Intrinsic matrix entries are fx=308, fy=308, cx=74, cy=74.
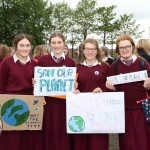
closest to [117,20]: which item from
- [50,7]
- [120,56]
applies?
[50,7]

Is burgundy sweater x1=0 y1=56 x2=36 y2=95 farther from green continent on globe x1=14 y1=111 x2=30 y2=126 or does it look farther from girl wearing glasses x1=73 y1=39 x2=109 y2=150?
girl wearing glasses x1=73 y1=39 x2=109 y2=150

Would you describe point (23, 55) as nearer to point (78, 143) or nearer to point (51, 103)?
point (51, 103)

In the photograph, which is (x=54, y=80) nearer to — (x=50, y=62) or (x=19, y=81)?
(x=50, y=62)

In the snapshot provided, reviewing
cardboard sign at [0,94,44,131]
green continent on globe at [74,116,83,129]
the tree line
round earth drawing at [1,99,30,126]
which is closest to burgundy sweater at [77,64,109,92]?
→ green continent on globe at [74,116,83,129]

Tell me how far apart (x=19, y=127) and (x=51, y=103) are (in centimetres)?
63

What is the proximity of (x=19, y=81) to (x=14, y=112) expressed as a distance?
0.51 metres

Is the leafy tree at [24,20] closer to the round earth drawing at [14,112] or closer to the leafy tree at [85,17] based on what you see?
the leafy tree at [85,17]

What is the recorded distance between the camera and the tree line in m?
34.2

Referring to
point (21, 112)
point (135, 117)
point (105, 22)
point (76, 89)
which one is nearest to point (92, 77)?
point (76, 89)

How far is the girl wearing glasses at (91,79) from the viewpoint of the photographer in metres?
4.86

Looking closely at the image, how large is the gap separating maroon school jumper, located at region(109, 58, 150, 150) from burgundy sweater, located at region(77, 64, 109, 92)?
301 millimetres

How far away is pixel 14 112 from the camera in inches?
192

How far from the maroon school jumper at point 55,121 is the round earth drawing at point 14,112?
38 centimetres

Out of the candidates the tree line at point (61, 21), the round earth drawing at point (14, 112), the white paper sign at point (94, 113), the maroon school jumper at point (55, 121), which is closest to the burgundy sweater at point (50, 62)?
the maroon school jumper at point (55, 121)
